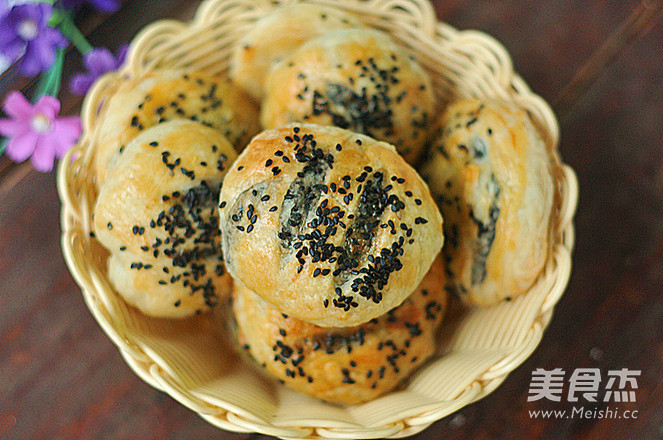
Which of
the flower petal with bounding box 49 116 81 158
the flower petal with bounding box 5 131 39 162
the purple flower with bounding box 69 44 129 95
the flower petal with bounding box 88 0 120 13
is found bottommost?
the flower petal with bounding box 49 116 81 158

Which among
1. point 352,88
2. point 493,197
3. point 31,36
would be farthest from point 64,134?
point 493,197

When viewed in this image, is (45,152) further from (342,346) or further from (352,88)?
(342,346)

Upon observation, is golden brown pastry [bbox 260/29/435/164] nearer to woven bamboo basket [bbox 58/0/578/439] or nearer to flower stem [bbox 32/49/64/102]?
woven bamboo basket [bbox 58/0/578/439]

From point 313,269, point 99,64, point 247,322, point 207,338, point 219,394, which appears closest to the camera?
point 313,269

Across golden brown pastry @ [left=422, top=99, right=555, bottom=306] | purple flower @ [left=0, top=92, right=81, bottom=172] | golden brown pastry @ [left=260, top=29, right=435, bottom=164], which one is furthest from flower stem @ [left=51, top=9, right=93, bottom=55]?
golden brown pastry @ [left=422, top=99, right=555, bottom=306]

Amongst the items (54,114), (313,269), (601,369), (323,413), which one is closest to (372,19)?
(313,269)

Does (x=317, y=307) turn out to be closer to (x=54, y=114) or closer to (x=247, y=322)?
(x=247, y=322)

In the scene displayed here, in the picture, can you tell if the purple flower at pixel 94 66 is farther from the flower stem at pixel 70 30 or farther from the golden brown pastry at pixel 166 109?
the golden brown pastry at pixel 166 109
